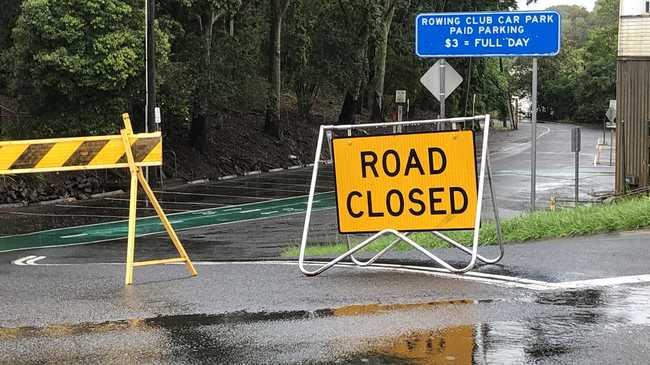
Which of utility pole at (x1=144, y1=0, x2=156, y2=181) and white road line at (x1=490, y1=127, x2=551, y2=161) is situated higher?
utility pole at (x1=144, y1=0, x2=156, y2=181)

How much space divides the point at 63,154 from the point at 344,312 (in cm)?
359

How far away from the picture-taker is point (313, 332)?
5.69 m

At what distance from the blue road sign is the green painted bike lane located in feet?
29.0

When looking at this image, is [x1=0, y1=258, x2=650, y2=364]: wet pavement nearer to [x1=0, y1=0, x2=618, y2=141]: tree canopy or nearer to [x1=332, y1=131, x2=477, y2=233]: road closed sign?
→ [x1=332, y1=131, x2=477, y2=233]: road closed sign

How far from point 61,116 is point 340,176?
69.1 feet

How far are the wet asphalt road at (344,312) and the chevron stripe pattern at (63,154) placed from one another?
4.09 ft

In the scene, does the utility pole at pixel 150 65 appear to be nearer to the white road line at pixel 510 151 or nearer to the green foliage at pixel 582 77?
the white road line at pixel 510 151

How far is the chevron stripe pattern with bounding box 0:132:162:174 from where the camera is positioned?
7.99 meters

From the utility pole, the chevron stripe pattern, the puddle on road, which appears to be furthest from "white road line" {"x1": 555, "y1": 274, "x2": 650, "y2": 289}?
the utility pole

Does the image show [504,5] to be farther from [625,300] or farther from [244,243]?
[625,300]

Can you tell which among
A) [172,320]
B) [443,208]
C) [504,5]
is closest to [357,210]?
[443,208]

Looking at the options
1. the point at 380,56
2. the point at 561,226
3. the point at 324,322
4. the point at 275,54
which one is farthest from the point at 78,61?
the point at 380,56

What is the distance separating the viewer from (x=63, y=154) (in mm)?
8023

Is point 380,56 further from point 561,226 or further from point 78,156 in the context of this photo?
point 78,156
